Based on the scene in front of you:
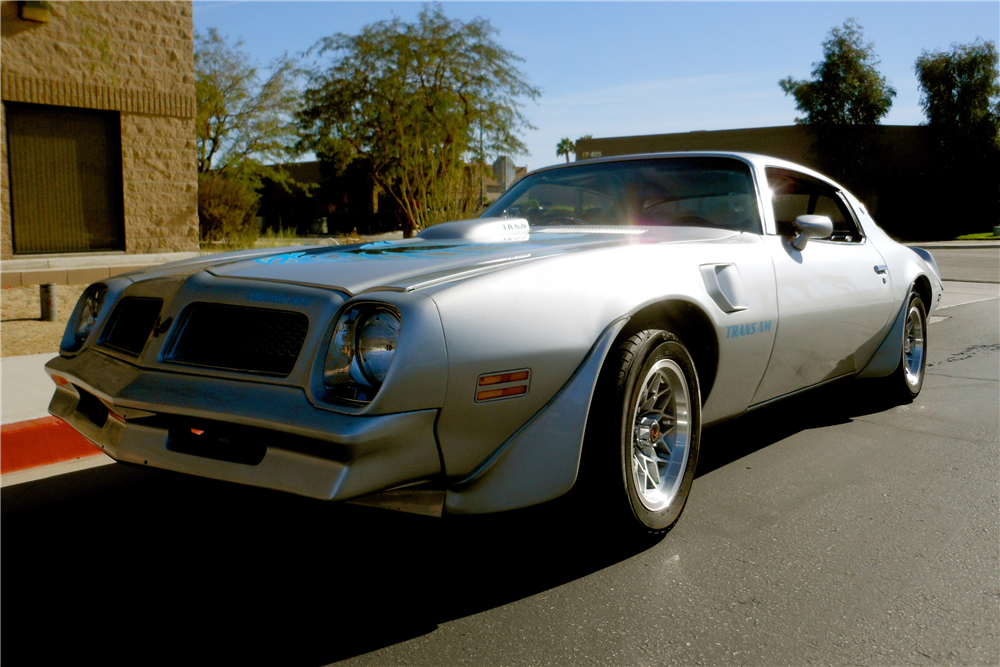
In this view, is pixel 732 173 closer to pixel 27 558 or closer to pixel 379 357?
pixel 379 357

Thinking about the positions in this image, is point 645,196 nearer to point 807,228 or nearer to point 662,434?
point 807,228

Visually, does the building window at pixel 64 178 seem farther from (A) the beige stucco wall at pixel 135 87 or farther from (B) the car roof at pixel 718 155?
(B) the car roof at pixel 718 155

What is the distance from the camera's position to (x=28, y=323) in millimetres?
7926

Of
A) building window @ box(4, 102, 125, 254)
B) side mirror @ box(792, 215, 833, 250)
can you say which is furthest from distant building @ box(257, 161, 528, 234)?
side mirror @ box(792, 215, 833, 250)

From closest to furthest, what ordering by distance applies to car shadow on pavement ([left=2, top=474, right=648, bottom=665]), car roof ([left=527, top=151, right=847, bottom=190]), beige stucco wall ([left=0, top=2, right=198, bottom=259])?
car shadow on pavement ([left=2, top=474, right=648, bottom=665]) → car roof ([left=527, top=151, right=847, bottom=190]) → beige stucco wall ([left=0, top=2, right=198, bottom=259])

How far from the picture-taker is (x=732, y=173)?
13.3ft

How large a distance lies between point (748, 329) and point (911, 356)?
2.60 meters

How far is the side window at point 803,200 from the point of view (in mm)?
4383

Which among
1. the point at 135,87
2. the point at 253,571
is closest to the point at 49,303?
the point at 135,87

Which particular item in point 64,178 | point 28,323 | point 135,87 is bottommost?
point 28,323

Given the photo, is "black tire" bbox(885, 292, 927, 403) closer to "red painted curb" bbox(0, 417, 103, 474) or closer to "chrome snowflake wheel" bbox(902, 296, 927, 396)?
"chrome snowflake wheel" bbox(902, 296, 927, 396)

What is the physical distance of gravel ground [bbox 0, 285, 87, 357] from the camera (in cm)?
685

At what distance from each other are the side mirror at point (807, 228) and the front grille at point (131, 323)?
2.79 meters

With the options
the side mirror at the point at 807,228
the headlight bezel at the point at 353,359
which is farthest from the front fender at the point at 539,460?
the side mirror at the point at 807,228
